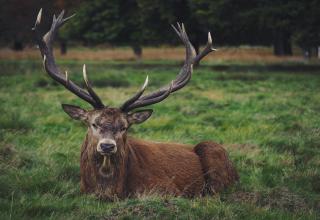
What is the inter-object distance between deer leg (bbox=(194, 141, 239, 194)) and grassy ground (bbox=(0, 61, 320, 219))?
0.22m

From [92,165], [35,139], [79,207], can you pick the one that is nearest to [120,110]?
[92,165]

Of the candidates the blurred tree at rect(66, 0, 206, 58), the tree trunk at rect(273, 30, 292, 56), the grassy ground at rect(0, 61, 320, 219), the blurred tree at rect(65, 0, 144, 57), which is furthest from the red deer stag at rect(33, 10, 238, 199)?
the blurred tree at rect(65, 0, 144, 57)

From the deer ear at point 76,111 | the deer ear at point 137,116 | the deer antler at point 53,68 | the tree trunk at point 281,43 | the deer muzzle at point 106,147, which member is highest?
the deer antler at point 53,68

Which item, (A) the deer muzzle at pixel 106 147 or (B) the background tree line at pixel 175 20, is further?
(B) the background tree line at pixel 175 20

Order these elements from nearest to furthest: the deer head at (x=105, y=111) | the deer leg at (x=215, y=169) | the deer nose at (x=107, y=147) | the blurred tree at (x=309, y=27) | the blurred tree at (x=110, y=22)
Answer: the deer nose at (x=107, y=147) → the deer head at (x=105, y=111) → the deer leg at (x=215, y=169) → the blurred tree at (x=309, y=27) → the blurred tree at (x=110, y=22)

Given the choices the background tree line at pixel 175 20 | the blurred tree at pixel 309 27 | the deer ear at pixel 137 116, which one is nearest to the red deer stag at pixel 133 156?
the deer ear at pixel 137 116

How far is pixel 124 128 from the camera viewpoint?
6.99 m

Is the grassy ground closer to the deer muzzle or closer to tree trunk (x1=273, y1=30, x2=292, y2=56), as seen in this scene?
the deer muzzle

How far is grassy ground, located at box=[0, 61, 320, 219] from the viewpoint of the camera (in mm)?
6055

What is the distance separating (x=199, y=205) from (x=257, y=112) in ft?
27.5

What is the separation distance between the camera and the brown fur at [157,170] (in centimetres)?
692

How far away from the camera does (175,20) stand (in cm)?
3469

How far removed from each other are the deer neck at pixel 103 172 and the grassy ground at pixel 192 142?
20 centimetres

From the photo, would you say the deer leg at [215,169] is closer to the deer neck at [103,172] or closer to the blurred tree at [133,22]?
the deer neck at [103,172]
